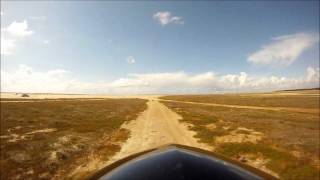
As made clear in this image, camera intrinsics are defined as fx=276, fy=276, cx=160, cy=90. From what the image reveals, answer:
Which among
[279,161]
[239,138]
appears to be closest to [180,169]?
[279,161]

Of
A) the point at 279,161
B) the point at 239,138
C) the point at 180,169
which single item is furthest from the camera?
the point at 239,138

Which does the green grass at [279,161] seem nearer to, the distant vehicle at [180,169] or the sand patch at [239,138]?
the sand patch at [239,138]

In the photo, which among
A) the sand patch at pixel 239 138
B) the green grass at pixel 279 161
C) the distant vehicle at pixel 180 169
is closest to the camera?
Answer: the distant vehicle at pixel 180 169

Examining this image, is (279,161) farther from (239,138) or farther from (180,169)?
(180,169)

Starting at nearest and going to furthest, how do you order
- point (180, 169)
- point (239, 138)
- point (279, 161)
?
point (180, 169) → point (279, 161) → point (239, 138)

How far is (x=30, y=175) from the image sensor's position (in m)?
15.7

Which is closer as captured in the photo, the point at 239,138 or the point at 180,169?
the point at 180,169

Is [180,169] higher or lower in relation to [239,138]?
higher

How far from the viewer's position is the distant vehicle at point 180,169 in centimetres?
397

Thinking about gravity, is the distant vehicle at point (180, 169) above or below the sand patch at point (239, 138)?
above

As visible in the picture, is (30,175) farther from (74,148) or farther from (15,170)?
(74,148)

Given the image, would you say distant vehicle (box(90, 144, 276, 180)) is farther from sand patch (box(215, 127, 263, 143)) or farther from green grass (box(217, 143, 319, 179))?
sand patch (box(215, 127, 263, 143))

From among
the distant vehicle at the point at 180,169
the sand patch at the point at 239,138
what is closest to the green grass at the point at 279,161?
the sand patch at the point at 239,138

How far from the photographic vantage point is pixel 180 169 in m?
4.09
